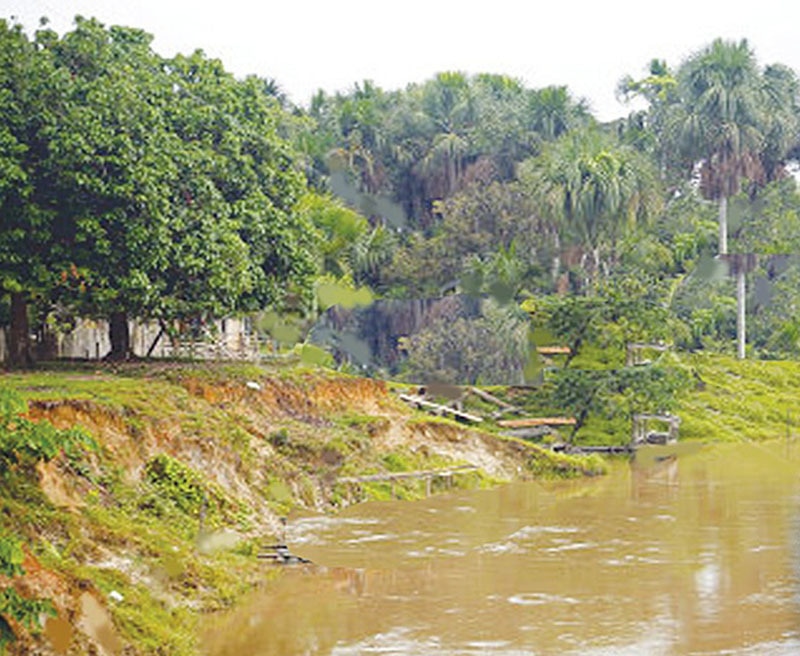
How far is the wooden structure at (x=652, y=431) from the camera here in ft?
145

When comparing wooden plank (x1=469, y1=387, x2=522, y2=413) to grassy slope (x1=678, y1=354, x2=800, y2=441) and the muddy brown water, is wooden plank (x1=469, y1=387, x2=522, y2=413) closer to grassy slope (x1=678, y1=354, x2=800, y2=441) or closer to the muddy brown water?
grassy slope (x1=678, y1=354, x2=800, y2=441)

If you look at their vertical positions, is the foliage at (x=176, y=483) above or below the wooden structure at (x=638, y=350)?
below

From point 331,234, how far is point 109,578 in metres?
36.5

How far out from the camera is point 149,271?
3119 centimetres

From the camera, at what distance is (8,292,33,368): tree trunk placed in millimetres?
31109

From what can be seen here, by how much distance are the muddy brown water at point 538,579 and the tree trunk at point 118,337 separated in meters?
8.60

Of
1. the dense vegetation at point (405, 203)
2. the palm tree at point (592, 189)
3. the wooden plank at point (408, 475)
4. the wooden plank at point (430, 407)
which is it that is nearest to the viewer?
the dense vegetation at point (405, 203)

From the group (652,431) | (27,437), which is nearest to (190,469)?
(27,437)

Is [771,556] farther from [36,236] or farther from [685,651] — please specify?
[36,236]

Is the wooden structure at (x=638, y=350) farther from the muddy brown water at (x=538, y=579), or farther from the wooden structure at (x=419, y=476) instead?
the wooden structure at (x=419, y=476)

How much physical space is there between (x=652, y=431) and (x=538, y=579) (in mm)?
24500

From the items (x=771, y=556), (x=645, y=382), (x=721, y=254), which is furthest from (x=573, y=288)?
(x=771, y=556)

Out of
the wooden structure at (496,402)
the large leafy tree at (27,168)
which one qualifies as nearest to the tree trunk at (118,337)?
the large leafy tree at (27,168)

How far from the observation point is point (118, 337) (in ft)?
115
